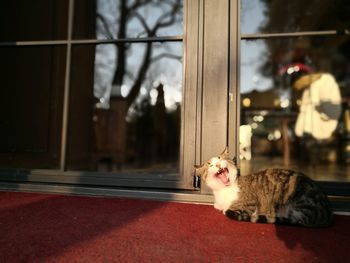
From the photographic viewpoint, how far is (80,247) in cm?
123

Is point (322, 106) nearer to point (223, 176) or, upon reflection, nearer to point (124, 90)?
point (223, 176)

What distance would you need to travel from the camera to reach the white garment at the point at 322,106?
3.93 metres

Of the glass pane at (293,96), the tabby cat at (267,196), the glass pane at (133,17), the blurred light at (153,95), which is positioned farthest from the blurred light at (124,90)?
the tabby cat at (267,196)

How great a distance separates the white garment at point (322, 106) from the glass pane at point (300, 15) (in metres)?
0.69

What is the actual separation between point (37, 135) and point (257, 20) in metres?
2.76

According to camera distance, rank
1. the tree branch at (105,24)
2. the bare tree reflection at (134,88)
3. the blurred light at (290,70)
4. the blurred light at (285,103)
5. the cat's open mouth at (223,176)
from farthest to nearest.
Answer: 1. the blurred light at (285,103)
2. the blurred light at (290,70)
3. the bare tree reflection at (134,88)
4. the tree branch at (105,24)
5. the cat's open mouth at (223,176)

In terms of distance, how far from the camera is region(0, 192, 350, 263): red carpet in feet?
3.86

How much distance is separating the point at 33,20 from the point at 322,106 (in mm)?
3483

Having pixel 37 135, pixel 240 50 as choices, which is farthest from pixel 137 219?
pixel 37 135

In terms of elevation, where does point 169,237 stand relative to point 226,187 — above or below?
below

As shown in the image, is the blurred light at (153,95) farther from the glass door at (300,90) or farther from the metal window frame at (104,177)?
the metal window frame at (104,177)

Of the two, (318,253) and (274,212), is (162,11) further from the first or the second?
(318,253)

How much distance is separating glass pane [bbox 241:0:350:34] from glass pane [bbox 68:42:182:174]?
1.46m

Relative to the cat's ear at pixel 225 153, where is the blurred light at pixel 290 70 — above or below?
above
